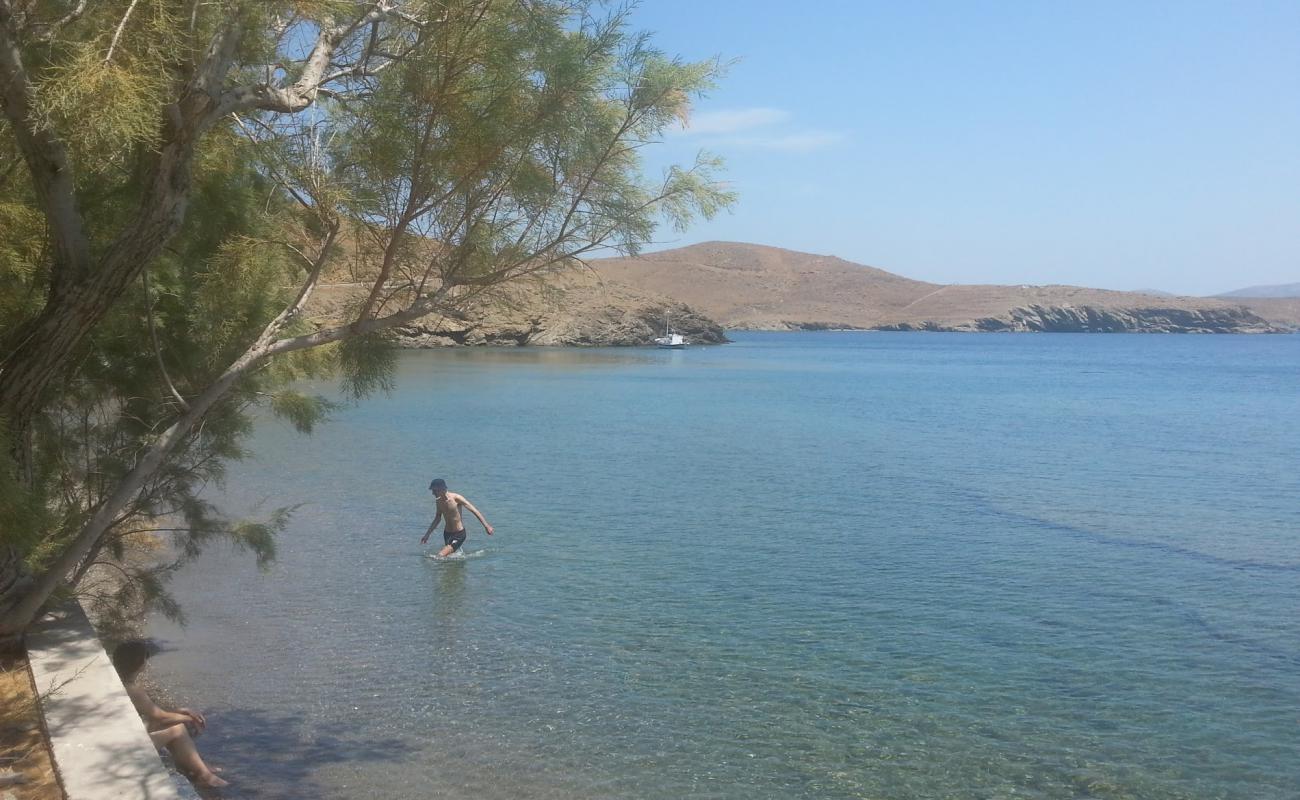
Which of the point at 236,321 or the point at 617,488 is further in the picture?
the point at 617,488

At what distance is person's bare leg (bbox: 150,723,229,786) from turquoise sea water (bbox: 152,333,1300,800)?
1.94 ft

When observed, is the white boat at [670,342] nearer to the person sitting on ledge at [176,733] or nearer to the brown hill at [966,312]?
the brown hill at [966,312]

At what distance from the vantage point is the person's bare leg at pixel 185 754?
6168 mm

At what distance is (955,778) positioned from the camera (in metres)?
7.47

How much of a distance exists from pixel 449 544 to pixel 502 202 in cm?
815

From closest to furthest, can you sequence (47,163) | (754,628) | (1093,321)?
(47,163) → (754,628) → (1093,321)

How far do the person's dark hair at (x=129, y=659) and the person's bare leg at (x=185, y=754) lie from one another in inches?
31.2

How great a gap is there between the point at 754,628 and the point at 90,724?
707cm

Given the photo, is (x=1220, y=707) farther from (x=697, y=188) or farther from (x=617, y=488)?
(x=617, y=488)

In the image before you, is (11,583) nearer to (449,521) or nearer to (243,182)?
(243,182)

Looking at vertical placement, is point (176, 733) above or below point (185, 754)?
above

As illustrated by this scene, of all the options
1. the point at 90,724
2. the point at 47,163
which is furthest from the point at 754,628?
the point at 47,163

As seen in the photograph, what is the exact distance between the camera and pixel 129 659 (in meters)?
7.10

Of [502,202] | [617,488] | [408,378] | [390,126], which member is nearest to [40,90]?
[390,126]
